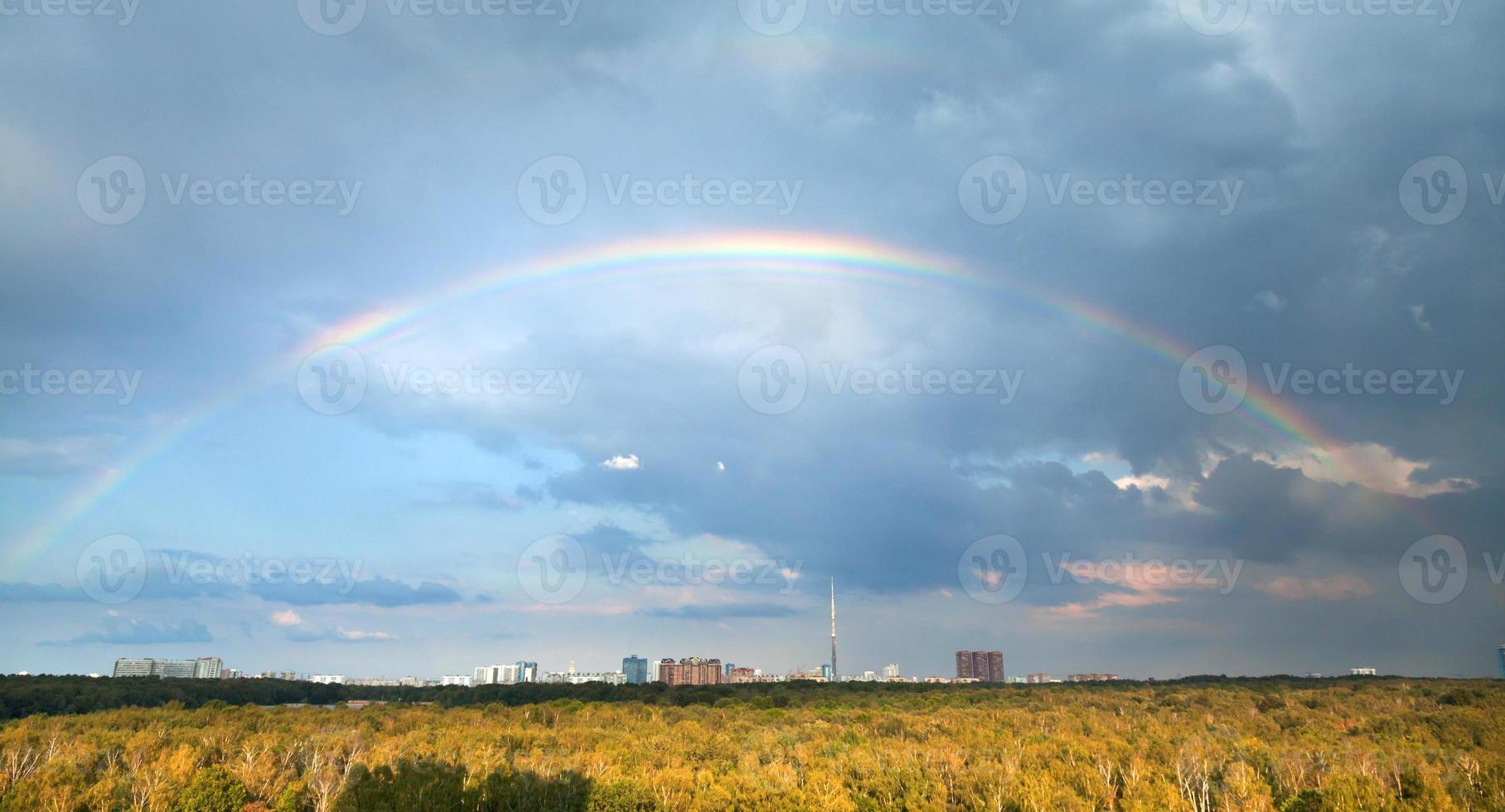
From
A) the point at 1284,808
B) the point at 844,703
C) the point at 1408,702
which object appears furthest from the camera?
the point at 844,703

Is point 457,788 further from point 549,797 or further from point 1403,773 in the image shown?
point 1403,773

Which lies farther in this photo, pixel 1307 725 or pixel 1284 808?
pixel 1307 725

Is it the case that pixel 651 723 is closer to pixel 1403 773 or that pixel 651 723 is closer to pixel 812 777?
pixel 812 777

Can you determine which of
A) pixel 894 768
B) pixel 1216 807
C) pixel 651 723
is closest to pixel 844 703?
pixel 651 723

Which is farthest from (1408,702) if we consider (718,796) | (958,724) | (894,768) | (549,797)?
(549,797)

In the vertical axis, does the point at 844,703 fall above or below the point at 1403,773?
below

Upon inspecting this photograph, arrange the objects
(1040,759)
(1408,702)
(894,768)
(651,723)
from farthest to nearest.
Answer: (1408,702) < (651,723) < (1040,759) < (894,768)
